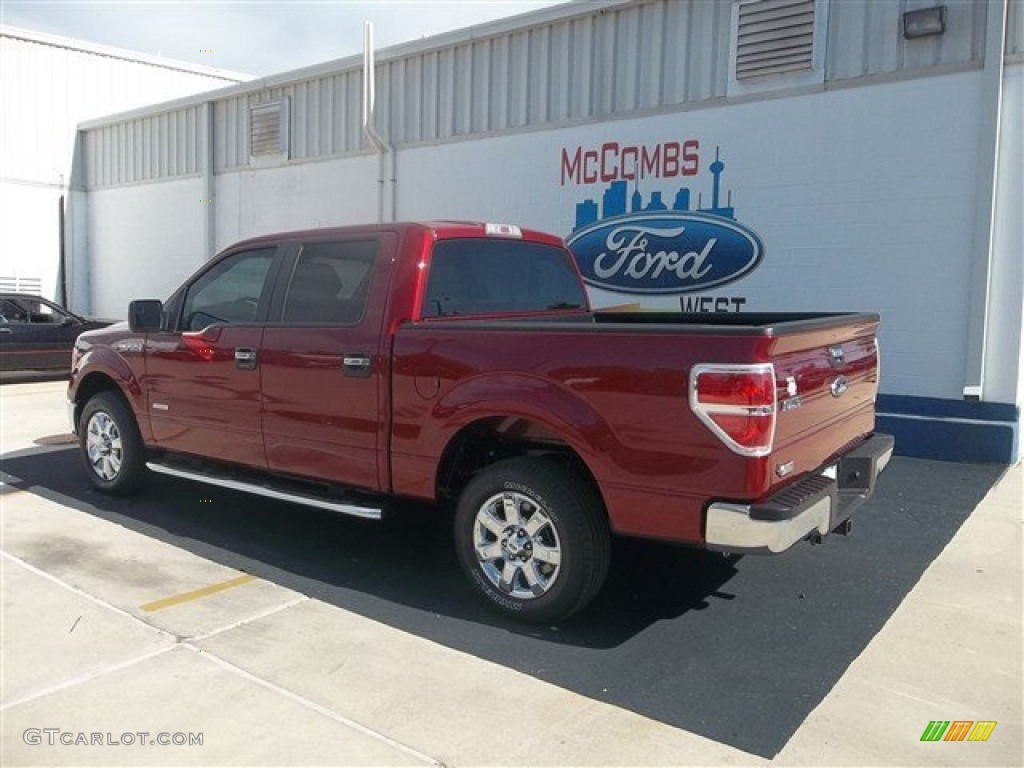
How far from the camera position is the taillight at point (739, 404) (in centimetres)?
342

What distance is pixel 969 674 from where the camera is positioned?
12.3 ft

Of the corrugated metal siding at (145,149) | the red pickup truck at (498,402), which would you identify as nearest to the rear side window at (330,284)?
the red pickup truck at (498,402)

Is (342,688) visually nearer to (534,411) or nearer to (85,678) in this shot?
(85,678)

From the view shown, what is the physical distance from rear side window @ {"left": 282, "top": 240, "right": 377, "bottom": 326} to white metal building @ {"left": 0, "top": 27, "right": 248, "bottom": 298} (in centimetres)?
1535

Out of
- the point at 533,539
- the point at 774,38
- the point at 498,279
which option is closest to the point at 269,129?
the point at 774,38

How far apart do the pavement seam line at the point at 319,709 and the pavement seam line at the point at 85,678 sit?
0.15m

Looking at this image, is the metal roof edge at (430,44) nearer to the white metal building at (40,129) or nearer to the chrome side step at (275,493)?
the white metal building at (40,129)

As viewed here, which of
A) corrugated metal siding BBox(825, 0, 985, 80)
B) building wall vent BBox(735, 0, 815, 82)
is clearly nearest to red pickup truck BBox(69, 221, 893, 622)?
corrugated metal siding BBox(825, 0, 985, 80)

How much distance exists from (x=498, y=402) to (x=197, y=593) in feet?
6.31

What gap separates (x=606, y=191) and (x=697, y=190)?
1.15m

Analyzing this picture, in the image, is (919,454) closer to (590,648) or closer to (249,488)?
(590,648)

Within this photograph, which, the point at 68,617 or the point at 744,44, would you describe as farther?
the point at 744,44

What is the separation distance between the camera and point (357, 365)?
4656mm

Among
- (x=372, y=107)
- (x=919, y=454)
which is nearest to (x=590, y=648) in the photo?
(x=919, y=454)
